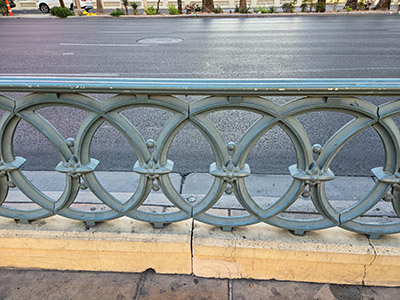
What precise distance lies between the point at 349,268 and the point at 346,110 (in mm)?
1109

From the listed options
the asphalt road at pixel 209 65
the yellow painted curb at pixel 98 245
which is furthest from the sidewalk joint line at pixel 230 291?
the asphalt road at pixel 209 65

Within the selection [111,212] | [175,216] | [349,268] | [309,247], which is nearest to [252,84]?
[175,216]

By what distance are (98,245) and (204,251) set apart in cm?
75

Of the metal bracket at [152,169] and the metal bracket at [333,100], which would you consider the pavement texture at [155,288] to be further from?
the metal bracket at [333,100]

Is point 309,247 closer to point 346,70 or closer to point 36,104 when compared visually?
point 36,104

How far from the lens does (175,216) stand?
2.09m

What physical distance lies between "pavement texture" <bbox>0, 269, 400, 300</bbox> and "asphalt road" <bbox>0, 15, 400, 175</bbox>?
69.9 inches

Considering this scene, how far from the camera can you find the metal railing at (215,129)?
5.39 feet

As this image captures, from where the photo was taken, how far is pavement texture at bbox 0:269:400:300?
2074mm

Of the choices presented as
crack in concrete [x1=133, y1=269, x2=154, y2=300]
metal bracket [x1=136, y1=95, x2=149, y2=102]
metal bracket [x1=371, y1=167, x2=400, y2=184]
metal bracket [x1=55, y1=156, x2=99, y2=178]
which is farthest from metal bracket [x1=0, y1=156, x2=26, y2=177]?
metal bracket [x1=371, y1=167, x2=400, y2=184]

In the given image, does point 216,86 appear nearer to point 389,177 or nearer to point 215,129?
point 215,129

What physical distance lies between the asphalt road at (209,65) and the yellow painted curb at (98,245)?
171 cm

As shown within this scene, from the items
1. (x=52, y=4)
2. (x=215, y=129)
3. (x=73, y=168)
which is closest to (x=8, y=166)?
(x=73, y=168)

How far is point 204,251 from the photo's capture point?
2107mm
